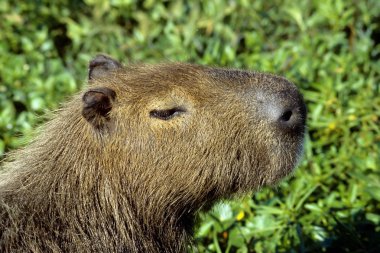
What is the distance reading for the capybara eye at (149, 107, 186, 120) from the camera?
3221mm

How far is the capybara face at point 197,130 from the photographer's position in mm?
3213

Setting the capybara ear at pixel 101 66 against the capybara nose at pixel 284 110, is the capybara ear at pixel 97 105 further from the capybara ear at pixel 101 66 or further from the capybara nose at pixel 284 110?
the capybara nose at pixel 284 110

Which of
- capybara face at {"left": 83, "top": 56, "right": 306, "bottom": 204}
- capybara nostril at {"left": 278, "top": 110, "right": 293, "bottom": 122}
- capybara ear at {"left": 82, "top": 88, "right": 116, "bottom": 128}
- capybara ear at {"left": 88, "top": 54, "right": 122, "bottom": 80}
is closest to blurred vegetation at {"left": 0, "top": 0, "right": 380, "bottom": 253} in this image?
capybara ear at {"left": 88, "top": 54, "right": 122, "bottom": 80}

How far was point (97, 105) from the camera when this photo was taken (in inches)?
127

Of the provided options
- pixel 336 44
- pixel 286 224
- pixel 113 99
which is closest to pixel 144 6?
pixel 336 44

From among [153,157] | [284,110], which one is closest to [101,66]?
[153,157]

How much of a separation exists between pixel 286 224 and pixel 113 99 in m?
1.39

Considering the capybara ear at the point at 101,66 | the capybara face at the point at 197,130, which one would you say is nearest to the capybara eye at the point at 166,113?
the capybara face at the point at 197,130

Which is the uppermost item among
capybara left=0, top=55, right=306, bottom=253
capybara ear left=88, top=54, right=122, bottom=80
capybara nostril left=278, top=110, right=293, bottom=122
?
capybara ear left=88, top=54, right=122, bottom=80

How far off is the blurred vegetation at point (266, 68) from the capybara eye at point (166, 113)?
0.69 m

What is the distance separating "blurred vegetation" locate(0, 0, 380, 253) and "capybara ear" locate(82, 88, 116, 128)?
2.19 ft

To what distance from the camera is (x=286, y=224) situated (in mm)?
4199

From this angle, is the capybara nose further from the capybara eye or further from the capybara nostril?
the capybara eye

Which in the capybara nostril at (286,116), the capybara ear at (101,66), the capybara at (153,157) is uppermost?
the capybara ear at (101,66)
